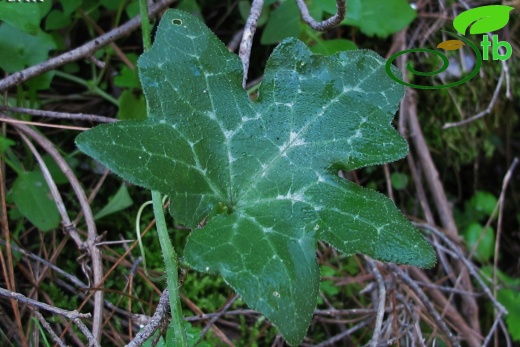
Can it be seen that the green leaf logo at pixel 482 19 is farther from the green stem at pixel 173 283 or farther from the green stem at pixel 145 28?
the green stem at pixel 173 283

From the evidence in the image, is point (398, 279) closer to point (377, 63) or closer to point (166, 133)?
point (377, 63)

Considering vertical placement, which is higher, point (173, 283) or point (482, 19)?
point (482, 19)

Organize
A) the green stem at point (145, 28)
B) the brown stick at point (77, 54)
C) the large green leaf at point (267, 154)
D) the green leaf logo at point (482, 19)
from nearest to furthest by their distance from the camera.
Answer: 1. the large green leaf at point (267, 154)
2. the green stem at point (145, 28)
3. the brown stick at point (77, 54)
4. the green leaf logo at point (482, 19)

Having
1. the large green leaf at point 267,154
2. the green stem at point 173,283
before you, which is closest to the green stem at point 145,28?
the large green leaf at point 267,154

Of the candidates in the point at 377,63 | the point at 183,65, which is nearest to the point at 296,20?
the point at 377,63

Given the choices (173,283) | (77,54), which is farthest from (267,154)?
(77,54)

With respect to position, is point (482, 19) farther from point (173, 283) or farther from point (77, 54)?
point (173, 283)

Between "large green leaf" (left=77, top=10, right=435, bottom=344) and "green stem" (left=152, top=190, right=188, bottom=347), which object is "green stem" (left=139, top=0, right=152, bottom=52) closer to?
"large green leaf" (left=77, top=10, right=435, bottom=344)
